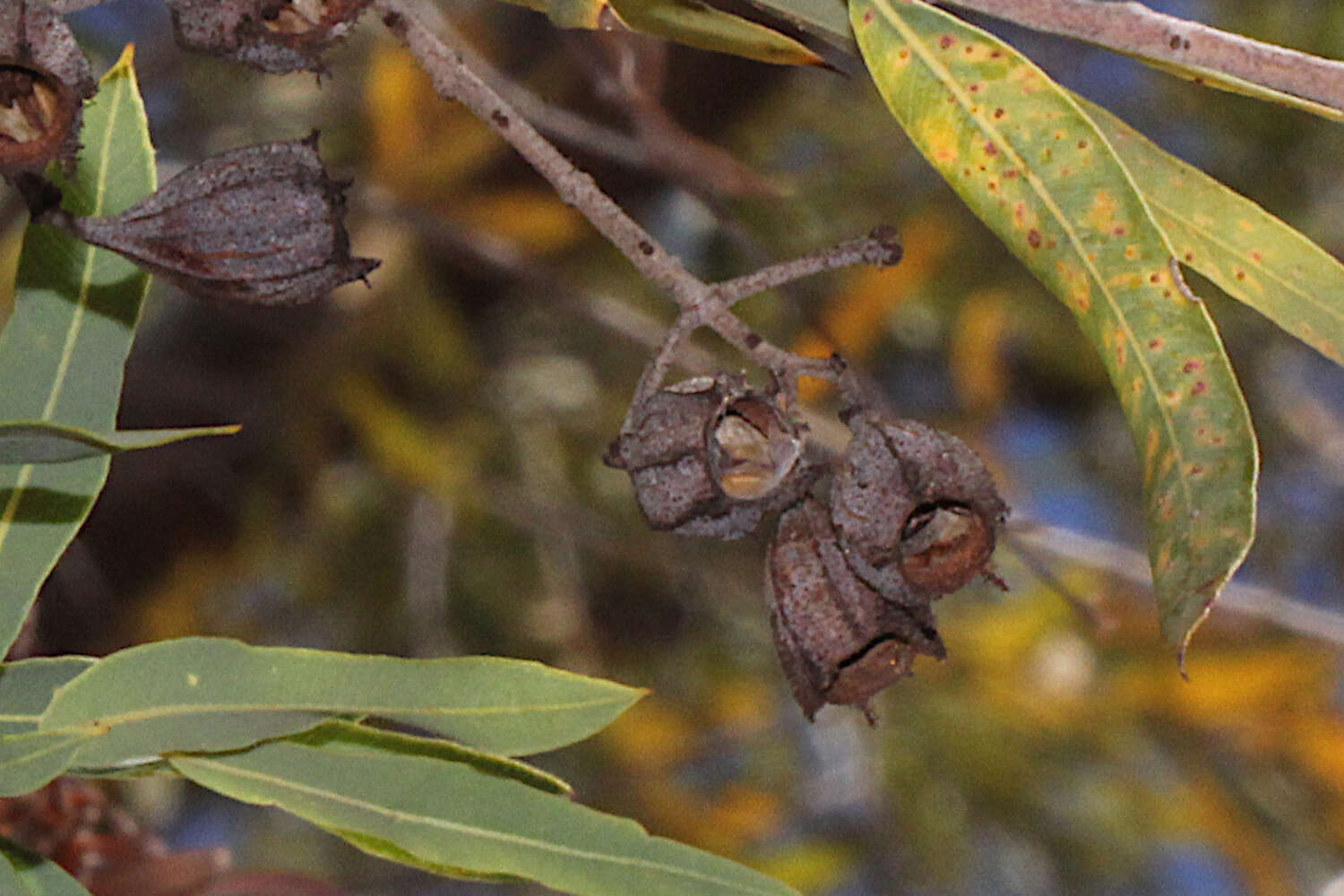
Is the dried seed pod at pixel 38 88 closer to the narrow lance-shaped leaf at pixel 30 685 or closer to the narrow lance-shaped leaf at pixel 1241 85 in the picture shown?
the narrow lance-shaped leaf at pixel 30 685

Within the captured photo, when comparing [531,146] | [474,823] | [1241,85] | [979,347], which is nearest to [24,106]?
[531,146]

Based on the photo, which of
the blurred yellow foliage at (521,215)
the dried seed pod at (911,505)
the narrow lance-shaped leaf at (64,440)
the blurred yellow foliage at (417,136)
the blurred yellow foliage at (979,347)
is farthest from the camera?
the blurred yellow foliage at (979,347)

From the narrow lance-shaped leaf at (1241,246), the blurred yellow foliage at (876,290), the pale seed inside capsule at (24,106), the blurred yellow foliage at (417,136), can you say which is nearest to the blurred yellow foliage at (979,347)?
the blurred yellow foliage at (876,290)

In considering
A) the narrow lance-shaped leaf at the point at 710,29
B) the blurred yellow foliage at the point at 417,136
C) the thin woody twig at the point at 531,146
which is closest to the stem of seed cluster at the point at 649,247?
the thin woody twig at the point at 531,146

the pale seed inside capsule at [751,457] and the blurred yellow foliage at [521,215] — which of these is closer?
the pale seed inside capsule at [751,457]

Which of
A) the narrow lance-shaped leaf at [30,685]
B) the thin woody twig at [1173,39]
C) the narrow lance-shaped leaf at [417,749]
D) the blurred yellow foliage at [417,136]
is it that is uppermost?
the thin woody twig at [1173,39]

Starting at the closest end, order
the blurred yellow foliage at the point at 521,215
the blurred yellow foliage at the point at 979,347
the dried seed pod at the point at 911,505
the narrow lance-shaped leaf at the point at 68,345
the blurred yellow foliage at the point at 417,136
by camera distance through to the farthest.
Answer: the dried seed pod at the point at 911,505
the narrow lance-shaped leaf at the point at 68,345
the blurred yellow foliage at the point at 417,136
the blurred yellow foliage at the point at 521,215
the blurred yellow foliage at the point at 979,347

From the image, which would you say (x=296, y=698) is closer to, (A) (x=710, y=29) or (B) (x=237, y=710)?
(B) (x=237, y=710)

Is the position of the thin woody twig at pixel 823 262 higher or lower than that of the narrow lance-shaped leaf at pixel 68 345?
higher
